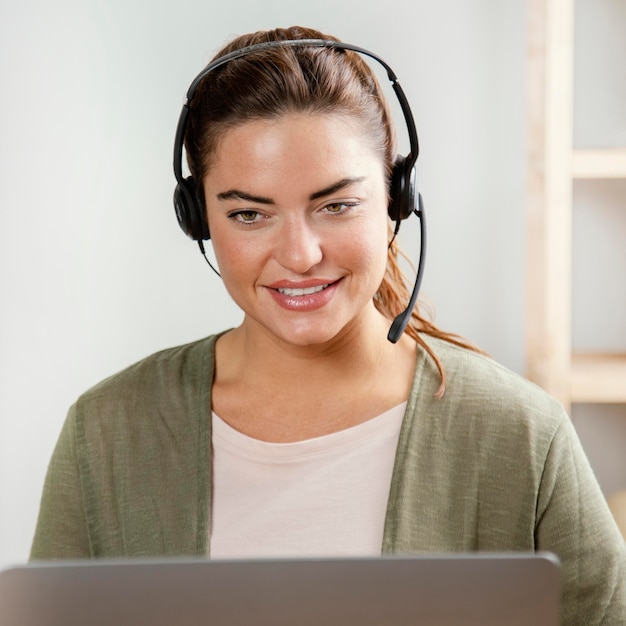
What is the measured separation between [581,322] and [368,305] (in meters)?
0.77

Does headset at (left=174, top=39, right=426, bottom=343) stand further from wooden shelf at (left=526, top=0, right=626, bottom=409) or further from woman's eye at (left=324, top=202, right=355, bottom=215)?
wooden shelf at (left=526, top=0, right=626, bottom=409)

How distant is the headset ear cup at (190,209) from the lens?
1278mm

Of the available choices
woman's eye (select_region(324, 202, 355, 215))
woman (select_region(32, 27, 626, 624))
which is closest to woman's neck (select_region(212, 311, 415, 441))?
woman (select_region(32, 27, 626, 624))

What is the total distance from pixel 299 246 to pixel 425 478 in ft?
1.22

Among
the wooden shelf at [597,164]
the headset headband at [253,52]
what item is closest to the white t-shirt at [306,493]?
the headset headband at [253,52]

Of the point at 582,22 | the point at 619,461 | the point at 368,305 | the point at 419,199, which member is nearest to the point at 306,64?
the point at 419,199

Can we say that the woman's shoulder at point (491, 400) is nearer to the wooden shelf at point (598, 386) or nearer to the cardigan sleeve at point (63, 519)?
the wooden shelf at point (598, 386)

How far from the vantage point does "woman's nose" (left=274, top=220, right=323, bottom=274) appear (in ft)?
3.79

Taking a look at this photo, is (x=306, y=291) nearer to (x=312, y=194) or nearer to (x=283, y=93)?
(x=312, y=194)

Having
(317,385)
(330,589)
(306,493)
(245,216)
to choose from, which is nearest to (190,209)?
(245,216)

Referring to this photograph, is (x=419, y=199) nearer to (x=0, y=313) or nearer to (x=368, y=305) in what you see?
(x=368, y=305)

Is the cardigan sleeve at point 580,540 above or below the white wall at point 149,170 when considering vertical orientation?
below

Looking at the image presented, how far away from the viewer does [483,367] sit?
1.38 m

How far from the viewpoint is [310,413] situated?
1.34m
